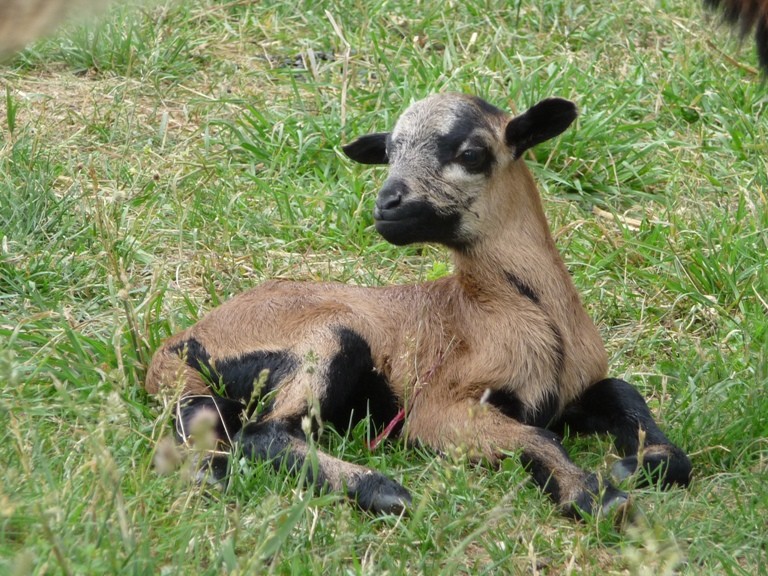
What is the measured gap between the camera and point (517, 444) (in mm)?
4805

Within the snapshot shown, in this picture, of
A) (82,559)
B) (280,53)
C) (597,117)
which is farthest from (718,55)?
(82,559)

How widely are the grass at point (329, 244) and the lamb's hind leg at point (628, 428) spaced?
10cm

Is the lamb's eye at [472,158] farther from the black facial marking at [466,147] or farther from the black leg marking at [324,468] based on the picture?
the black leg marking at [324,468]

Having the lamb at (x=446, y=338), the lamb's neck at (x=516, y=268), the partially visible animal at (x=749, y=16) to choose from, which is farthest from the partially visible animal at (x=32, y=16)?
the partially visible animal at (x=749, y=16)

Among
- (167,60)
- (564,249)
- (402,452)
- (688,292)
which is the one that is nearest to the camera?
(402,452)

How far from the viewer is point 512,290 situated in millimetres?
5293

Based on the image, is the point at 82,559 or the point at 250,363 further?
the point at 250,363

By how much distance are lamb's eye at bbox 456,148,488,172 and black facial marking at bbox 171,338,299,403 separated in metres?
1.12

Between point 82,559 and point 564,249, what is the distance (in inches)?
157

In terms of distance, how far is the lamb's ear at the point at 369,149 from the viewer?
19.0 feet

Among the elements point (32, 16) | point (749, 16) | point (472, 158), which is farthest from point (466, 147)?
point (32, 16)

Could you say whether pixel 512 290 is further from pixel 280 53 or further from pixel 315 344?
pixel 280 53

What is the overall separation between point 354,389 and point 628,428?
1.15 m

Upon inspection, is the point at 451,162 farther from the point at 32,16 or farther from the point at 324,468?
the point at 32,16
